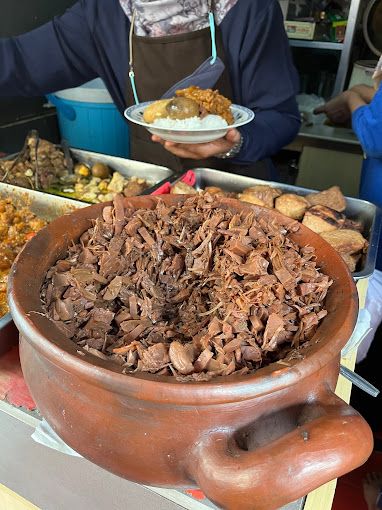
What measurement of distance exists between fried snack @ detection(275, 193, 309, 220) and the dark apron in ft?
1.81

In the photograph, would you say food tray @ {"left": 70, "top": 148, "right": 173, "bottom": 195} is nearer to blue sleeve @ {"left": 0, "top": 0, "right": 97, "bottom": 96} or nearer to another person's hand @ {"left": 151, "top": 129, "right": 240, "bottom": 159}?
another person's hand @ {"left": 151, "top": 129, "right": 240, "bottom": 159}

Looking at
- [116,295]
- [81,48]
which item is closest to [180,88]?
[81,48]

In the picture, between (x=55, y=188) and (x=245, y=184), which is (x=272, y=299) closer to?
(x=245, y=184)

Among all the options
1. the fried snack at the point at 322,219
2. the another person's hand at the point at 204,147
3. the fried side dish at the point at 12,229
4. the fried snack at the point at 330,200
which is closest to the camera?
the fried side dish at the point at 12,229

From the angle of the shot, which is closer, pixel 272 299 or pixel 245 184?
pixel 272 299

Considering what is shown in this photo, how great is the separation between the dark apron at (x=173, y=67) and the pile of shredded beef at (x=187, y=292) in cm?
111

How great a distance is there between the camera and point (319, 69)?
3631mm

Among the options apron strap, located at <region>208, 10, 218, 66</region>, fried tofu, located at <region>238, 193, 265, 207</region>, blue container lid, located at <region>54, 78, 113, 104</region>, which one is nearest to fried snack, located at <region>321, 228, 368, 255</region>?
fried tofu, located at <region>238, 193, 265, 207</region>

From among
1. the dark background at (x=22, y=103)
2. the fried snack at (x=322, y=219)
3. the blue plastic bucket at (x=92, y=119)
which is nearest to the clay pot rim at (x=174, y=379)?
the fried snack at (x=322, y=219)

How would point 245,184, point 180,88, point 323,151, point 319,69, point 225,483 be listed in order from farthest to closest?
point 319,69
point 323,151
point 180,88
point 245,184
point 225,483

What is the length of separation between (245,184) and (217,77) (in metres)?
0.45

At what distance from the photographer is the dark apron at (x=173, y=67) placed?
175 cm

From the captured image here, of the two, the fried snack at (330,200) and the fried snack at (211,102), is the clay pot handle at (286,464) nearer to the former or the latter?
the fried snack at (330,200)

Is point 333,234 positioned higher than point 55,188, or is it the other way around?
point 333,234
